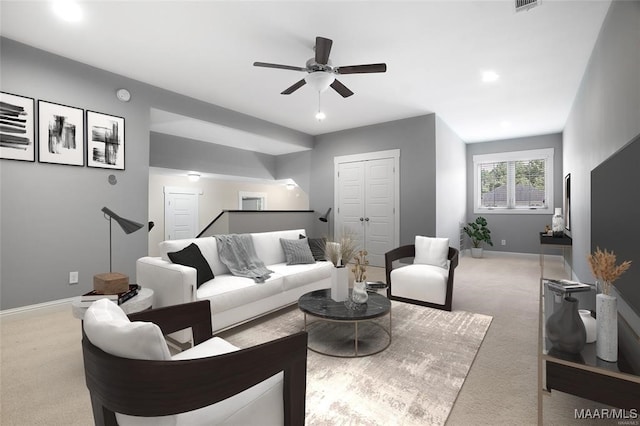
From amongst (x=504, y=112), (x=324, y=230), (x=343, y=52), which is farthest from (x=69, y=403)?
(x=504, y=112)

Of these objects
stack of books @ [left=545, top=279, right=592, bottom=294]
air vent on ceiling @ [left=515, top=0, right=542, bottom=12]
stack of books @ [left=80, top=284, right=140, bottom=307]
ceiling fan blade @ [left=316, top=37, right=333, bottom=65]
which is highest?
air vent on ceiling @ [left=515, top=0, right=542, bottom=12]

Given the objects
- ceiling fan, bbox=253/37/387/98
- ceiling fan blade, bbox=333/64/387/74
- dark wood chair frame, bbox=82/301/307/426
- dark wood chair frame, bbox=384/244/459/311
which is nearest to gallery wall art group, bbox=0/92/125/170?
ceiling fan, bbox=253/37/387/98

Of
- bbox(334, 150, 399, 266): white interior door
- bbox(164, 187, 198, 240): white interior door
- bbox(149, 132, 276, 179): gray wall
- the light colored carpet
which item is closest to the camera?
the light colored carpet

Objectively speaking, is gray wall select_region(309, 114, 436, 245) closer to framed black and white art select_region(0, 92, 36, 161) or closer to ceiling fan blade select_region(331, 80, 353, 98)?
ceiling fan blade select_region(331, 80, 353, 98)

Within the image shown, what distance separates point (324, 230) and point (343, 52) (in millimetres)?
4184

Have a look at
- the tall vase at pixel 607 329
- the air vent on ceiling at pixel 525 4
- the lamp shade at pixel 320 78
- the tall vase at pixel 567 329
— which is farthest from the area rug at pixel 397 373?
the air vent on ceiling at pixel 525 4

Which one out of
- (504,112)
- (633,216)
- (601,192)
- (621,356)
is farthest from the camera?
(504,112)

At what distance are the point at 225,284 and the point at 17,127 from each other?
2.70m

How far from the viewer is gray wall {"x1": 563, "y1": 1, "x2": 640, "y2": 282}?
201 centimetres

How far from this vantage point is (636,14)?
A: 6.29ft

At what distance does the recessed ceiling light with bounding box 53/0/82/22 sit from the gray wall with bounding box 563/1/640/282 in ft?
13.7

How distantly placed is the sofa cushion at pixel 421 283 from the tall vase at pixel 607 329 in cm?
193

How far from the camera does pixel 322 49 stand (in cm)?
268

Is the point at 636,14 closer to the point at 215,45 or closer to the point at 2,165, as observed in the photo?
the point at 215,45
